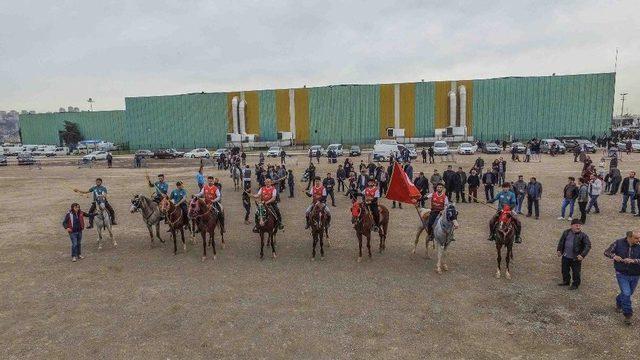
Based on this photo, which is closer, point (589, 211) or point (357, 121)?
point (589, 211)

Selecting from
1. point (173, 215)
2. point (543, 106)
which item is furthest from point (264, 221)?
point (543, 106)

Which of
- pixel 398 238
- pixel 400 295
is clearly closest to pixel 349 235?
pixel 398 238

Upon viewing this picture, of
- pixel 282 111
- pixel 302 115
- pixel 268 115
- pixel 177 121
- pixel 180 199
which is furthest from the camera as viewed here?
pixel 177 121

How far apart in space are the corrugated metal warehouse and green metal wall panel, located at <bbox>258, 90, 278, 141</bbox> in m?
0.16

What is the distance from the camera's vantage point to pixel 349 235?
1416cm

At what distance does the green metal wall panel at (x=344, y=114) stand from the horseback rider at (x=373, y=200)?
1954 inches

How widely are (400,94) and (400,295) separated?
2116 inches

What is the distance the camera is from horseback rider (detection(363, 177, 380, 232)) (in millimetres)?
11578

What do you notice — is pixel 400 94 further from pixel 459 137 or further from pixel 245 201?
pixel 245 201

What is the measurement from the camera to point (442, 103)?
58531 mm

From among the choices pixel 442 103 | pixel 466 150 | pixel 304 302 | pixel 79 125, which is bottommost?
pixel 304 302

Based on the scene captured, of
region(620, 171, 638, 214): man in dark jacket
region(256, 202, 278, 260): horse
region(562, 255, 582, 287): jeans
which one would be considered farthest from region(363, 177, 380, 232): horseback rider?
region(620, 171, 638, 214): man in dark jacket

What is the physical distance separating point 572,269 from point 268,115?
2233 inches

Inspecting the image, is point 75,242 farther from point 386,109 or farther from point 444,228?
point 386,109
